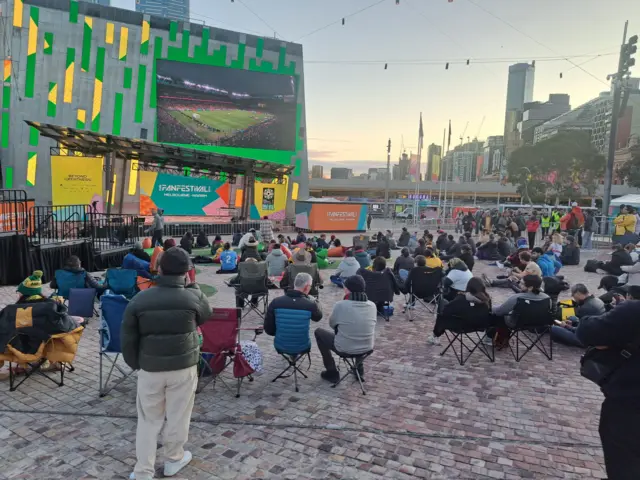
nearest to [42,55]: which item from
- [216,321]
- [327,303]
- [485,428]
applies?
[327,303]

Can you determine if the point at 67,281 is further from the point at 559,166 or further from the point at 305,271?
the point at 559,166

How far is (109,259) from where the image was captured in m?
13.4

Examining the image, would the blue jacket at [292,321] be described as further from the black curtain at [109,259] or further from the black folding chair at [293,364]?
the black curtain at [109,259]

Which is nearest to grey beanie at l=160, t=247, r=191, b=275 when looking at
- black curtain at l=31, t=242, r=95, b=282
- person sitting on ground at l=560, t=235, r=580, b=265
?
black curtain at l=31, t=242, r=95, b=282

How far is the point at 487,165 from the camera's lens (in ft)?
561

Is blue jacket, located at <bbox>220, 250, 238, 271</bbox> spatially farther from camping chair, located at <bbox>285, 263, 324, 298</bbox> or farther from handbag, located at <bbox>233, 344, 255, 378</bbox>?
handbag, located at <bbox>233, 344, 255, 378</bbox>

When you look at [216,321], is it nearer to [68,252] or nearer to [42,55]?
[68,252]

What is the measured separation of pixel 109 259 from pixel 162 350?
11.7 metres

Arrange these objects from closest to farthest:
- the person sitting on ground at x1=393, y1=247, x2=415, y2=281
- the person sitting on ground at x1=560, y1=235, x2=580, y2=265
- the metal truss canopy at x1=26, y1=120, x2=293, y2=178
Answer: the person sitting on ground at x1=393, y1=247, x2=415, y2=281
the person sitting on ground at x1=560, y1=235, x2=580, y2=265
the metal truss canopy at x1=26, y1=120, x2=293, y2=178

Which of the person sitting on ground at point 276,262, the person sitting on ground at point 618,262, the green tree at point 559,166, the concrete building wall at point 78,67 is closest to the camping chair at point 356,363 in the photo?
the person sitting on ground at point 276,262

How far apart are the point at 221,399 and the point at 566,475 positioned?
3399 mm

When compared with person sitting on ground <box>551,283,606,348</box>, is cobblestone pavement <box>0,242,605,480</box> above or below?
below

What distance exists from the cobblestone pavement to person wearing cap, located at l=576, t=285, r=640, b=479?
1.02 metres

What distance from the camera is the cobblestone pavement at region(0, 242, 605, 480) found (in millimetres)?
3578
